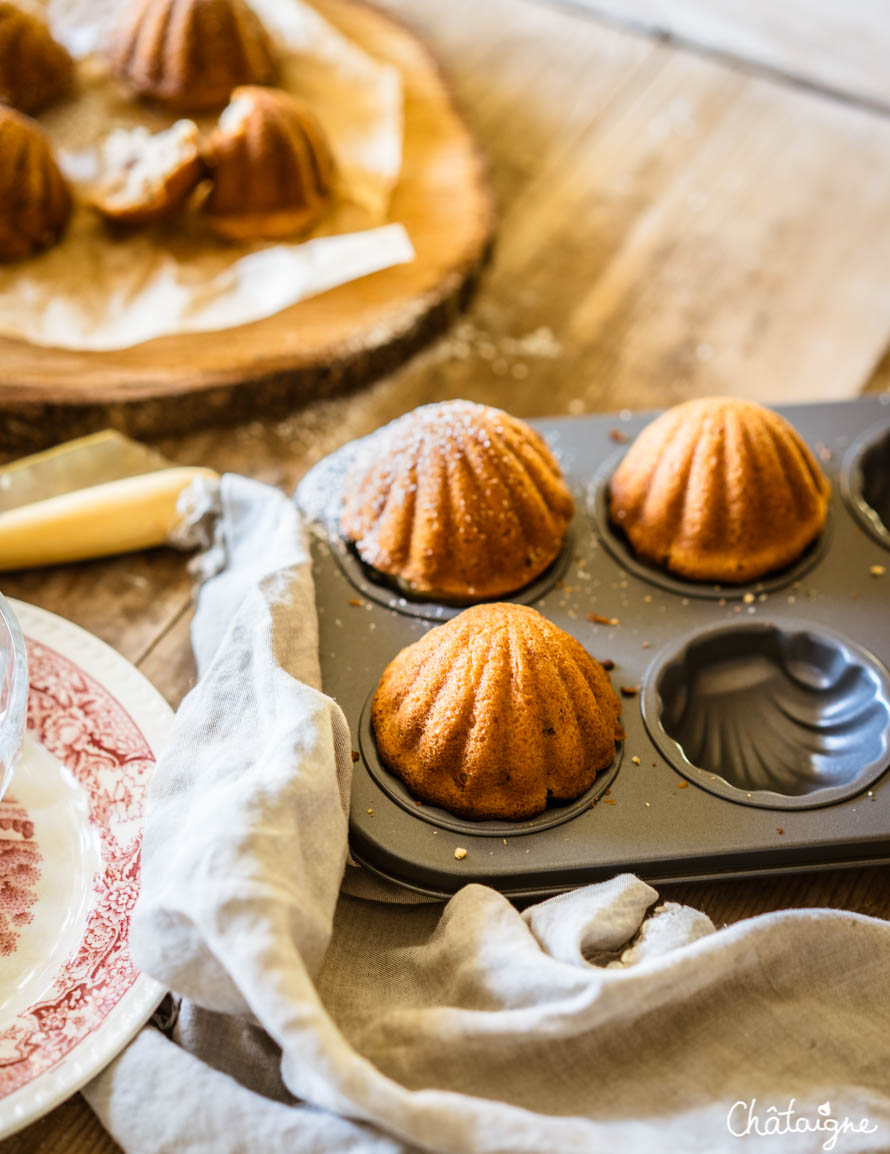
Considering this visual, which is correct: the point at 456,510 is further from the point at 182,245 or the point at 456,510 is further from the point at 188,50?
the point at 188,50

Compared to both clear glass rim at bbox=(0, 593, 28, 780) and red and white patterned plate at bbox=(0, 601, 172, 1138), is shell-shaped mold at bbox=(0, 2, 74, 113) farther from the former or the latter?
clear glass rim at bbox=(0, 593, 28, 780)

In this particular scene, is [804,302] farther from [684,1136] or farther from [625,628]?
[684,1136]

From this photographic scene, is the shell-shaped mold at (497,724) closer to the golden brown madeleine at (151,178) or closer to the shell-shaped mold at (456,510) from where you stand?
the shell-shaped mold at (456,510)

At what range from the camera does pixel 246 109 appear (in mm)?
1876

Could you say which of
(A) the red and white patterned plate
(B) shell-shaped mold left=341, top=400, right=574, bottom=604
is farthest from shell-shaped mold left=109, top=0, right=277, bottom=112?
(A) the red and white patterned plate

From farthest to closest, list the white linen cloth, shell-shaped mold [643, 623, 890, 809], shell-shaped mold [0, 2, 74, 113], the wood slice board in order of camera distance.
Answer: shell-shaped mold [0, 2, 74, 113], the wood slice board, shell-shaped mold [643, 623, 890, 809], the white linen cloth

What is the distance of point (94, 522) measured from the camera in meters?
1.50

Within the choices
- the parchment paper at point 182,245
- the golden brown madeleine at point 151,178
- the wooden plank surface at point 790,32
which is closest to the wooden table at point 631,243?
the wooden plank surface at point 790,32

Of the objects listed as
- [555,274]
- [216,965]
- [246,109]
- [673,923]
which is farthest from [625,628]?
[246,109]

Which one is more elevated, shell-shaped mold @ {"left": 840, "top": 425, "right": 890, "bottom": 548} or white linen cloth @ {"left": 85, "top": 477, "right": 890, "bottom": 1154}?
shell-shaped mold @ {"left": 840, "top": 425, "right": 890, "bottom": 548}

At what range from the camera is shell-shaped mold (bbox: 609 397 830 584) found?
140cm

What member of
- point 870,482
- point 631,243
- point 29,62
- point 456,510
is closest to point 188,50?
point 29,62

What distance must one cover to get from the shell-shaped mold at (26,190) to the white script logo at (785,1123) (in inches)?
68.1

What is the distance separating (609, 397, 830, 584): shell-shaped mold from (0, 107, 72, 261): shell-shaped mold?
117 centimetres
